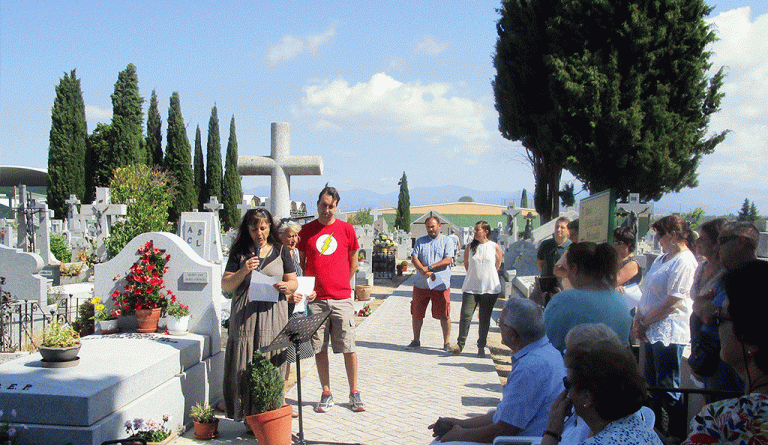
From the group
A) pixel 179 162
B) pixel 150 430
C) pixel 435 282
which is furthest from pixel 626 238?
pixel 179 162

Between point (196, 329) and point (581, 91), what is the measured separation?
18.2 m

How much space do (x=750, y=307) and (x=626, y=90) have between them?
20827mm

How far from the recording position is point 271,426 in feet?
14.4

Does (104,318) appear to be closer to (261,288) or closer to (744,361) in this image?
(261,288)

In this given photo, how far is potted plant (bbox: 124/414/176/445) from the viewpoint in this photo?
4082 mm

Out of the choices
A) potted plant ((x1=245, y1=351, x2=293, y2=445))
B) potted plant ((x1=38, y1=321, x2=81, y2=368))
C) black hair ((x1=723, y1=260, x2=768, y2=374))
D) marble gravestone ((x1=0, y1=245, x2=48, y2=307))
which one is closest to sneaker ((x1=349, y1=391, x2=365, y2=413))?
potted plant ((x1=245, y1=351, x2=293, y2=445))

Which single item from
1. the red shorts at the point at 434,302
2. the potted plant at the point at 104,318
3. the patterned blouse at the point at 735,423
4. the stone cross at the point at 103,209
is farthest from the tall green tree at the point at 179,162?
the patterned blouse at the point at 735,423

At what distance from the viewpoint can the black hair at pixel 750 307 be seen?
6.16ft

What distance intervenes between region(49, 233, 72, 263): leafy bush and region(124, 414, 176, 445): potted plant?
16574 mm

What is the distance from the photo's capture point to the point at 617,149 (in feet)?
68.4

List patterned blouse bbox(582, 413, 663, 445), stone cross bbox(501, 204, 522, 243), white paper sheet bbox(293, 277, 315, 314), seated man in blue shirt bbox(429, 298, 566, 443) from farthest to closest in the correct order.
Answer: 1. stone cross bbox(501, 204, 522, 243)
2. white paper sheet bbox(293, 277, 315, 314)
3. seated man in blue shirt bbox(429, 298, 566, 443)
4. patterned blouse bbox(582, 413, 663, 445)

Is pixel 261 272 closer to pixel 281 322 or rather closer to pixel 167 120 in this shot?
pixel 281 322

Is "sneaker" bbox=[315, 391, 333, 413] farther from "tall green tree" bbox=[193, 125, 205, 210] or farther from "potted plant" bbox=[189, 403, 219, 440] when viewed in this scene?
"tall green tree" bbox=[193, 125, 205, 210]

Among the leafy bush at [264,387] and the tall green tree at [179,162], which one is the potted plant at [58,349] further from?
the tall green tree at [179,162]
